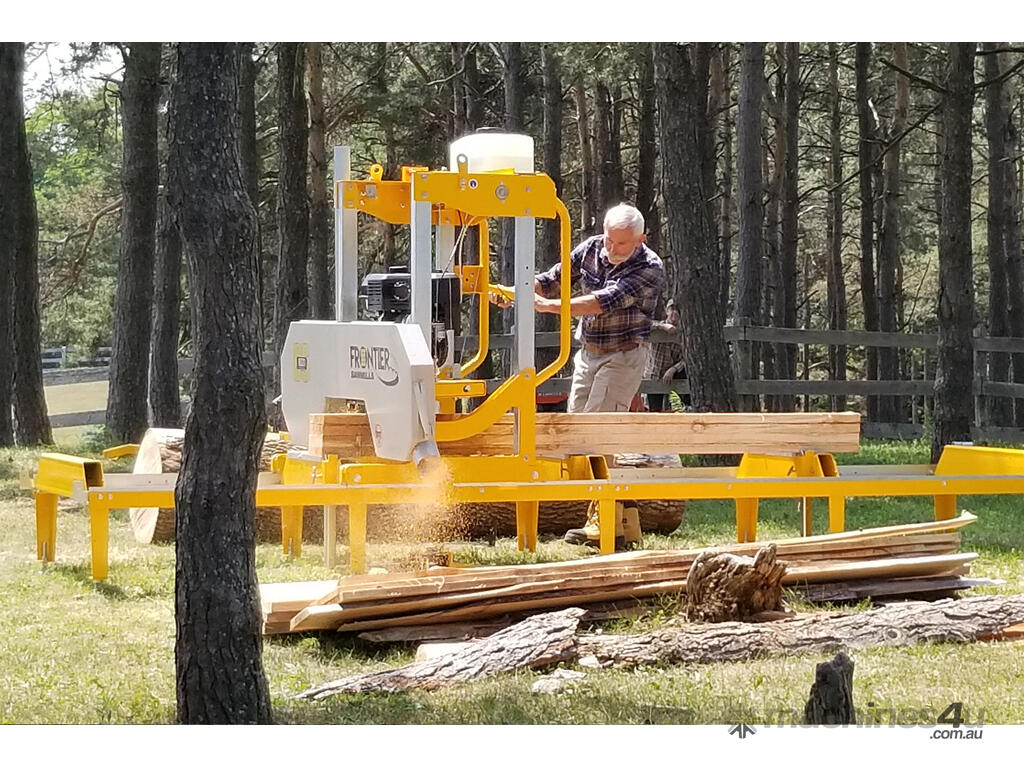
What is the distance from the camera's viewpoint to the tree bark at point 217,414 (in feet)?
14.3

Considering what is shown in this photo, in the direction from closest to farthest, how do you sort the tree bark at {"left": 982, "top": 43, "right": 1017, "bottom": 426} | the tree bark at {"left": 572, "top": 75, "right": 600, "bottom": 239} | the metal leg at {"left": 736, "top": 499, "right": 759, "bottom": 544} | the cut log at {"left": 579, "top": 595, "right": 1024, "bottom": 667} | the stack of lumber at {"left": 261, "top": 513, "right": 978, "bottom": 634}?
1. the cut log at {"left": 579, "top": 595, "right": 1024, "bottom": 667}
2. the stack of lumber at {"left": 261, "top": 513, "right": 978, "bottom": 634}
3. the metal leg at {"left": 736, "top": 499, "right": 759, "bottom": 544}
4. the tree bark at {"left": 982, "top": 43, "right": 1017, "bottom": 426}
5. the tree bark at {"left": 572, "top": 75, "right": 600, "bottom": 239}

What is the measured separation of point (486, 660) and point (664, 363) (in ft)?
38.8

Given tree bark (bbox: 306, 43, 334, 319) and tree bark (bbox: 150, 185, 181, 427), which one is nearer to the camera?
tree bark (bbox: 150, 185, 181, 427)

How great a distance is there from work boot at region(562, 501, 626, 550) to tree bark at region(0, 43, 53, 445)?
8.86m

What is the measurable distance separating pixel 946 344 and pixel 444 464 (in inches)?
243

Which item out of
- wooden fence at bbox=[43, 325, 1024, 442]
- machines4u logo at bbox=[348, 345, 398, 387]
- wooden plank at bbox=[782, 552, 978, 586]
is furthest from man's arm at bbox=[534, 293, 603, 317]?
wooden fence at bbox=[43, 325, 1024, 442]

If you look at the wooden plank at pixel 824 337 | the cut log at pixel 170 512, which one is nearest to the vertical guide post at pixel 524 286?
the cut log at pixel 170 512

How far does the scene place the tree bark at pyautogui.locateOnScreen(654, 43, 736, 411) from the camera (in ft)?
41.0

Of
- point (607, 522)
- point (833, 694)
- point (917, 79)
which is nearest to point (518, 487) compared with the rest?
point (607, 522)

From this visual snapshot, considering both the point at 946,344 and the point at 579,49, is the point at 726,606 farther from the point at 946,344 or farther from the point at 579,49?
the point at 579,49

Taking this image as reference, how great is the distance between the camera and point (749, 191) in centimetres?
1706

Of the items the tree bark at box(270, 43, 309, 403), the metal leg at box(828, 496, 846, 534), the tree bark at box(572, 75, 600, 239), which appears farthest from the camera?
the tree bark at box(572, 75, 600, 239)

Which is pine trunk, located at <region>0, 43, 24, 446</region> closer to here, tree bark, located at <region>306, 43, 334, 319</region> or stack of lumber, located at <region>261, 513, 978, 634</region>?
tree bark, located at <region>306, 43, 334, 319</region>

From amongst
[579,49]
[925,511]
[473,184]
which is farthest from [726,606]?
[579,49]
